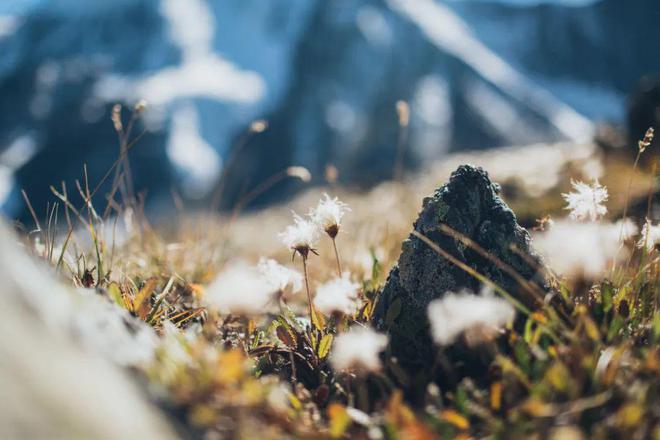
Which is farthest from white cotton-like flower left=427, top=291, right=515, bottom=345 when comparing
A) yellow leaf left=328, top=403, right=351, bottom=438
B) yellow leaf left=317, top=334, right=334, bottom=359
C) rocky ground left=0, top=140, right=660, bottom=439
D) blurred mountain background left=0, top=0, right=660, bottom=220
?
blurred mountain background left=0, top=0, right=660, bottom=220

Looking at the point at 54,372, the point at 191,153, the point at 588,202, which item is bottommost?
Result: the point at 54,372

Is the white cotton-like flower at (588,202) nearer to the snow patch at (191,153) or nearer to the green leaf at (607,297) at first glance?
the green leaf at (607,297)

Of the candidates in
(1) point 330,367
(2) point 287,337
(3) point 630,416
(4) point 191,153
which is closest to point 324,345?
(1) point 330,367

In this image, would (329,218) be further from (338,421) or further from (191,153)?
(191,153)

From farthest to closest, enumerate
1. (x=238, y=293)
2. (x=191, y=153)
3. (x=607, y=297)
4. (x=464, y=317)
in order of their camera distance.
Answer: (x=191, y=153), (x=607, y=297), (x=238, y=293), (x=464, y=317)

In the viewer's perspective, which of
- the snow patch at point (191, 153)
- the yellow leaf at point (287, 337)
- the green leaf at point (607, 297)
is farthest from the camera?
the snow patch at point (191, 153)

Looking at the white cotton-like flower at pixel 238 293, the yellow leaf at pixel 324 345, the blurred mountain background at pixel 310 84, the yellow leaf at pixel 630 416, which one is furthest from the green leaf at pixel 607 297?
the blurred mountain background at pixel 310 84
